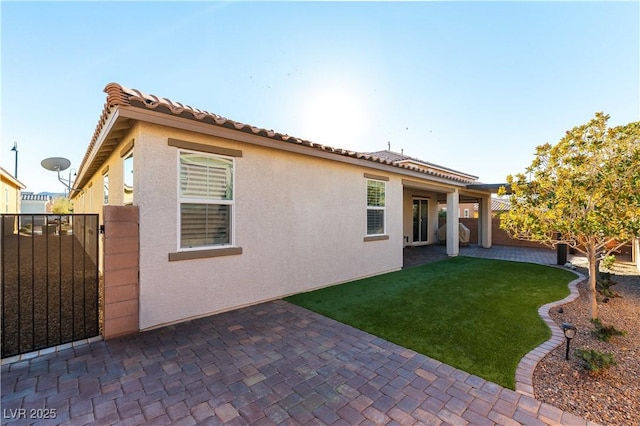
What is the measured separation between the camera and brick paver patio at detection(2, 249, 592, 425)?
2.82 metres

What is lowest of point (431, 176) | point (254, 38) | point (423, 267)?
point (423, 267)

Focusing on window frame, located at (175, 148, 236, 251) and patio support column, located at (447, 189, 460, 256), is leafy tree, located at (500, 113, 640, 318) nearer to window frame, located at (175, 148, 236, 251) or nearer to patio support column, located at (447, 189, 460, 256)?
window frame, located at (175, 148, 236, 251)

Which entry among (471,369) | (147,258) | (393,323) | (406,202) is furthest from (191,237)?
(406,202)

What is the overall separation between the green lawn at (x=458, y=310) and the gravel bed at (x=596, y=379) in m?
→ 0.36

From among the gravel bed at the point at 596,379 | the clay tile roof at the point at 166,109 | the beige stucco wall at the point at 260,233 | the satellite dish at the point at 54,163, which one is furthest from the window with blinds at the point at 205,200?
the satellite dish at the point at 54,163

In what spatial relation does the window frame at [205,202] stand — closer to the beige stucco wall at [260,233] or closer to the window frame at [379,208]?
the beige stucco wall at [260,233]

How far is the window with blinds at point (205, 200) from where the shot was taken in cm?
535

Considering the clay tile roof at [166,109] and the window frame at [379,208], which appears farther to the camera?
the window frame at [379,208]

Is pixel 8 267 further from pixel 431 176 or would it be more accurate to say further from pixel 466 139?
pixel 466 139

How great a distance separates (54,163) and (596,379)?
1485cm

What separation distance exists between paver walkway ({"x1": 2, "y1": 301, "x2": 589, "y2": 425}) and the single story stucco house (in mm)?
1199

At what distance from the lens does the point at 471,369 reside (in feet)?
12.3

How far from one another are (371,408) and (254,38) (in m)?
10.5

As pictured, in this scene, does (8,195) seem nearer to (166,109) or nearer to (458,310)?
(166,109)
